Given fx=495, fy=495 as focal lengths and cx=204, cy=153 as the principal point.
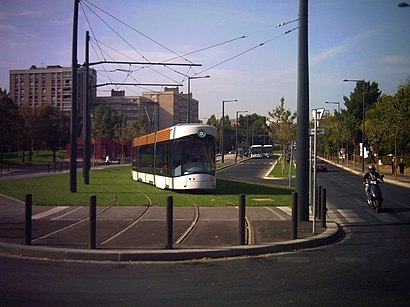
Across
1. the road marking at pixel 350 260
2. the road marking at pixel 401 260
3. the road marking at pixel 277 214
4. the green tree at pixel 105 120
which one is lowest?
the road marking at pixel 350 260

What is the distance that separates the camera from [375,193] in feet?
55.9

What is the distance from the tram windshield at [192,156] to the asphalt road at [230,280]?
12133mm

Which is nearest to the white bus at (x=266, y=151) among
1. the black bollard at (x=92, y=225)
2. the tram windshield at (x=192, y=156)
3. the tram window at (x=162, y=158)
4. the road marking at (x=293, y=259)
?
the tram window at (x=162, y=158)


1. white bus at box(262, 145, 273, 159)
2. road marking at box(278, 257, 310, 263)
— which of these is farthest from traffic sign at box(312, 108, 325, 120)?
white bus at box(262, 145, 273, 159)

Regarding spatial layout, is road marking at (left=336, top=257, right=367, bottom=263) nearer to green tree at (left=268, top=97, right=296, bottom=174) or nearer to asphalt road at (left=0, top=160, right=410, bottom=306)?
asphalt road at (left=0, top=160, right=410, bottom=306)

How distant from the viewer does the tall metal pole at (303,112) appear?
13727 mm

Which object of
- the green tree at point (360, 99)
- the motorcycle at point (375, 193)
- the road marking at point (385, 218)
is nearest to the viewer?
the road marking at point (385, 218)

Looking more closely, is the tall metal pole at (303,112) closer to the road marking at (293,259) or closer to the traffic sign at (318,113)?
the traffic sign at (318,113)

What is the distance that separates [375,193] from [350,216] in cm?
168

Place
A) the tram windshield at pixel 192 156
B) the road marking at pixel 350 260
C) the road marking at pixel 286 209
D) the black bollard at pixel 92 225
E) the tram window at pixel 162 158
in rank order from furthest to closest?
the tram window at pixel 162 158
the tram windshield at pixel 192 156
the road marking at pixel 286 209
the black bollard at pixel 92 225
the road marking at pixel 350 260

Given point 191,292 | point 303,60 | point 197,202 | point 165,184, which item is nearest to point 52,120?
point 165,184

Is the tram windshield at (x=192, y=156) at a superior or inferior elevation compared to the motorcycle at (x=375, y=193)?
superior

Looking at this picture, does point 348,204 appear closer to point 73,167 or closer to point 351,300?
point 73,167

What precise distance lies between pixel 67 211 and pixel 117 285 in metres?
9.34
